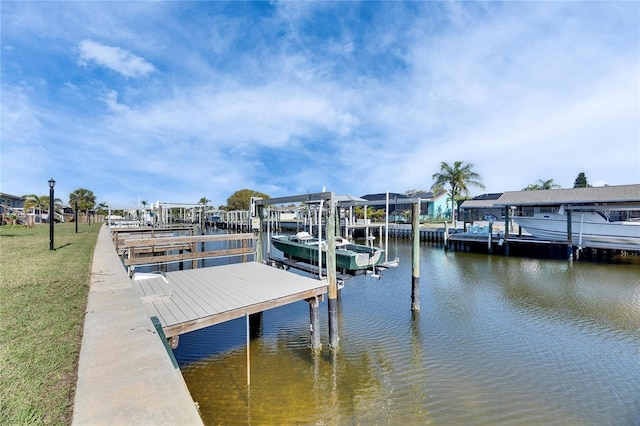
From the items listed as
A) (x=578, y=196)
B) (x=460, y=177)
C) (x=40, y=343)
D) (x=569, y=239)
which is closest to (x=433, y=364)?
(x=40, y=343)

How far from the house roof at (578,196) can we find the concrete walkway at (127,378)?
24.3 meters

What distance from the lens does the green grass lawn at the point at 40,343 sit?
2324 millimetres

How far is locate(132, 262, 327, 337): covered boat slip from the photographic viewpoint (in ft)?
16.4

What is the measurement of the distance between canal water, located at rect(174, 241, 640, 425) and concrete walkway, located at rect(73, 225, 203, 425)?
85.9 inches

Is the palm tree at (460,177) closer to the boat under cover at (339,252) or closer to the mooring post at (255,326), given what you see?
the boat under cover at (339,252)

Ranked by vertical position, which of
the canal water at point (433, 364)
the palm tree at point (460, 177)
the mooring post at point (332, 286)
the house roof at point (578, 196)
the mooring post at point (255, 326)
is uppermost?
the palm tree at point (460, 177)

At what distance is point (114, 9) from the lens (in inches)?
436

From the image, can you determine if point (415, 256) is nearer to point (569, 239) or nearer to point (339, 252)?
point (339, 252)

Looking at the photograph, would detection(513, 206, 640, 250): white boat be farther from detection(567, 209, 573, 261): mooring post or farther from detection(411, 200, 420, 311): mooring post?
detection(411, 200, 420, 311): mooring post

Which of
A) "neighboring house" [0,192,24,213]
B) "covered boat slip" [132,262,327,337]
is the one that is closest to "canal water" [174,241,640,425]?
"covered boat slip" [132,262,327,337]

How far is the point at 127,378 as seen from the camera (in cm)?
255

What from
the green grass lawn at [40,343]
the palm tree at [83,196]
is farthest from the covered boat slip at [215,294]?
the palm tree at [83,196]

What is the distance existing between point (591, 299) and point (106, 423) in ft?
47.6

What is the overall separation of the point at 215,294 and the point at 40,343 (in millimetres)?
2934
